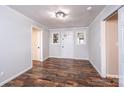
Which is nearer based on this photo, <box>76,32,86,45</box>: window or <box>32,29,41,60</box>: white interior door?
<box>32,29,41,60</box>: white interior door

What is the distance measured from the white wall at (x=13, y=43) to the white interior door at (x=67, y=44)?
3.62 m

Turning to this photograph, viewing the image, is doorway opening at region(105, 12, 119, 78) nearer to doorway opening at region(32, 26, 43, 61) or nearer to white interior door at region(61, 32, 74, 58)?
doorway opening at region(32, 26, 43, 61)

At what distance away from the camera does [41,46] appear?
675cm

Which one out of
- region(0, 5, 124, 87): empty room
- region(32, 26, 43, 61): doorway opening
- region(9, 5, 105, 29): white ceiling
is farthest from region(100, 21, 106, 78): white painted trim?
region(32, 26, 43, 61): doorway opening

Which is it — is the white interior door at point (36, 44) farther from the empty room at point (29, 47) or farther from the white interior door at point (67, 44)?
the white interior door at point (67, 44)

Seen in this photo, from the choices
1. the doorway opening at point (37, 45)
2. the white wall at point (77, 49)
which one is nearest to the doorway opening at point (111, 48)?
the white wall at point (77, 49)

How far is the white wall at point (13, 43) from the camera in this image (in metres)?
3.16

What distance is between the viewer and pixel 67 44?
8086 mm

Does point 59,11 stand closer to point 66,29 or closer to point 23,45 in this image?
point 23,45

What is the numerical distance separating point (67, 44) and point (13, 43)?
479 cm

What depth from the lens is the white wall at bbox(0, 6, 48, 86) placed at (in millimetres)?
3162

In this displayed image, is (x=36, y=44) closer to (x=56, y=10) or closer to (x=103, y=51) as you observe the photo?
(x=56, y=10)

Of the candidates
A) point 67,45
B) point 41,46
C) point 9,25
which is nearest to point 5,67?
point 9,25

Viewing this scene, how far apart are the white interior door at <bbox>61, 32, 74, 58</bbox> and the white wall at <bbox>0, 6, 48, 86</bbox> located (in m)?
3.62
